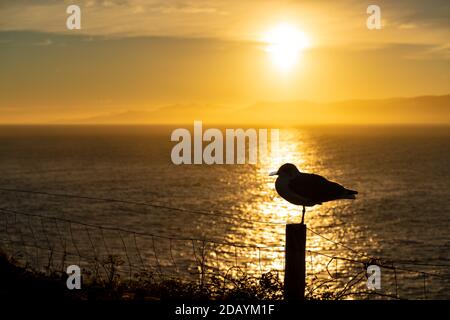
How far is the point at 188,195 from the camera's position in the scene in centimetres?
11631

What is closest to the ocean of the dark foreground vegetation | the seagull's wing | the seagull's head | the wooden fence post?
the seagull's wing

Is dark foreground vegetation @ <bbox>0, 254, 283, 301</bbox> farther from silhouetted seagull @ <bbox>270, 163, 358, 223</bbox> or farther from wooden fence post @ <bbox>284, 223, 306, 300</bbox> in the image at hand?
silhouetted seagull @ <bbox>270, 163, 358, 223</bbox>

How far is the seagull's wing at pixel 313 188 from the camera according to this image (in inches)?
327

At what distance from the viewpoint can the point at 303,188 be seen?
8.30 meters

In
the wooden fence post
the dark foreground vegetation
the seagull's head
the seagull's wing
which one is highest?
the seagull's head

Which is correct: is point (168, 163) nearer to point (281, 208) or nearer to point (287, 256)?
point (281, 208)

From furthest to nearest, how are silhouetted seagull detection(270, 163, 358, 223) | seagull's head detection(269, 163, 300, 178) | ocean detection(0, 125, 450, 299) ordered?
ocean detection(0, 125, 450, 299), seagull's head detection(269, 163, 300, 178), silhouetted seagull detection(270, 163, 358, 223)

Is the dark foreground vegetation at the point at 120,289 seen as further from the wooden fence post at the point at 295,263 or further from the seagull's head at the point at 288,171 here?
the seagull's head at the point at 288,171

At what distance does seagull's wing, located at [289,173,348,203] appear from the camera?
27.2 feet

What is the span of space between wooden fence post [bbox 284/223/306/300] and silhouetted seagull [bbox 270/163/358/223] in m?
0.83

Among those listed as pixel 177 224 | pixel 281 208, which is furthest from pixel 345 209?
pixel 177 224

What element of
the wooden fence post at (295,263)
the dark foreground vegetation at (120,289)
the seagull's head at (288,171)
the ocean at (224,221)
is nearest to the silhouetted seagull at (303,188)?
the seagull's head at (288,171)
